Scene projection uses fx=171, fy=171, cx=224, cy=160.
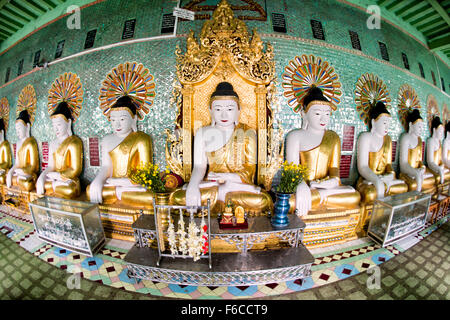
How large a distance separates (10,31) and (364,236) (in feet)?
41.2

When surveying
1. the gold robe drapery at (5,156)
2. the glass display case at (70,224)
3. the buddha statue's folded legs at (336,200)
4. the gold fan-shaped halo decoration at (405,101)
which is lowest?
the glass display case at (70,224)

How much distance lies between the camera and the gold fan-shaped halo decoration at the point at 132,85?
4.12m

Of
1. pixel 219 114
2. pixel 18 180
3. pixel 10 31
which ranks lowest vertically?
pixel 18 180

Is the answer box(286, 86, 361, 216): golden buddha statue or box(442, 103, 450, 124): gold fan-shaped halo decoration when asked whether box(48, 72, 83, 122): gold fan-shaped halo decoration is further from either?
box(442, 103, 450, 124): gold fan-shaped halo decoration

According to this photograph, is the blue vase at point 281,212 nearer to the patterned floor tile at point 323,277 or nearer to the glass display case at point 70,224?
the patterned floor tile at point 323,277

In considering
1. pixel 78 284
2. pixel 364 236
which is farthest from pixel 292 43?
pixel 78 284

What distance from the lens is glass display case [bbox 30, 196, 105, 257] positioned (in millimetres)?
2998

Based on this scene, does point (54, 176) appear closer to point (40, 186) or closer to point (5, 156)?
point (40, 186)

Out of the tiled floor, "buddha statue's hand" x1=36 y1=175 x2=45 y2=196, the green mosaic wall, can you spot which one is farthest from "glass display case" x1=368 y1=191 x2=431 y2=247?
"buddha statue's hand" x1=36 y1=175 x2=45 y2=196

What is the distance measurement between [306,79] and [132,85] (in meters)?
4.20

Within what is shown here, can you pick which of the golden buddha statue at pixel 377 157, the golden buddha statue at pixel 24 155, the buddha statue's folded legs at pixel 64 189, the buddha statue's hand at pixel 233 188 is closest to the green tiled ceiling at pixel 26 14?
the golden buddha statue at pixel 24 155

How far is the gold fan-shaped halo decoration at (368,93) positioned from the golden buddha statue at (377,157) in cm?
17

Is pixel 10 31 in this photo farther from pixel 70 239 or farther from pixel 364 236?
pixel 364 236

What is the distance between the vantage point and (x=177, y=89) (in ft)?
13.1
